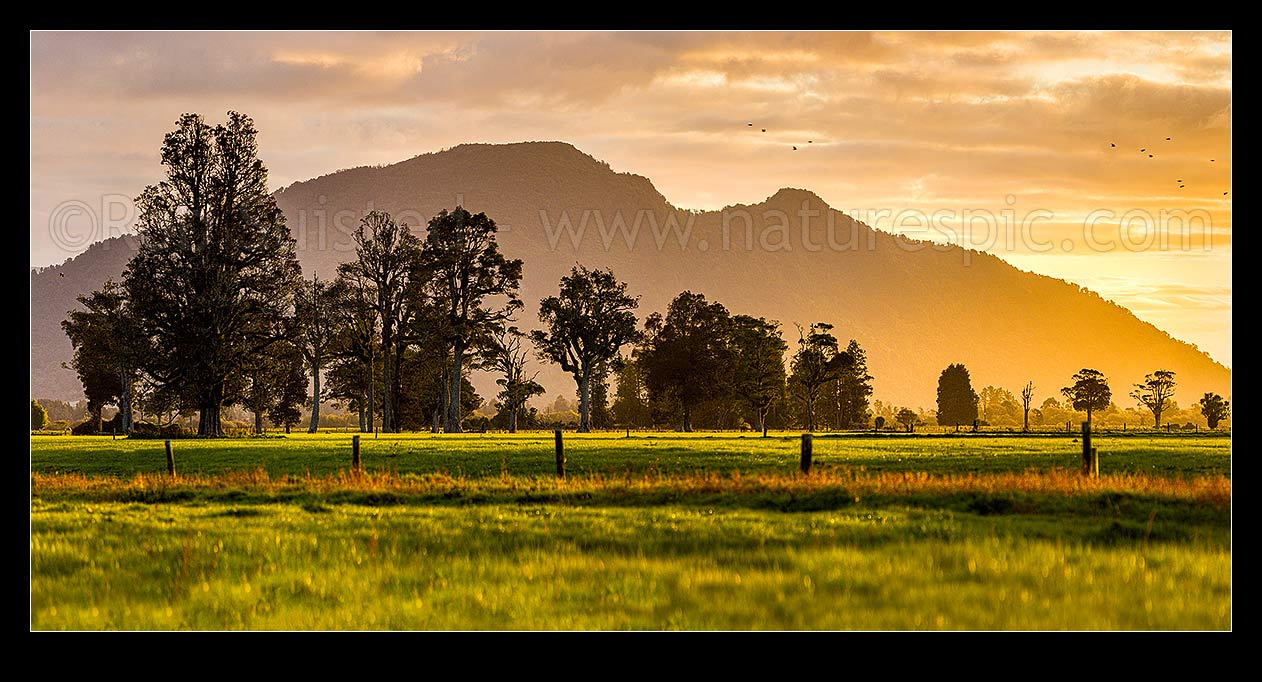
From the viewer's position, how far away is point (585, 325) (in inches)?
5369

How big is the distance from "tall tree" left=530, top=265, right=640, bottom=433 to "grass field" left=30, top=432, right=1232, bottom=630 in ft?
333

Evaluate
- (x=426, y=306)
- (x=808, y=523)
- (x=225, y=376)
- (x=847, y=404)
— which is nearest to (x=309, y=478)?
(x=808, y=523)

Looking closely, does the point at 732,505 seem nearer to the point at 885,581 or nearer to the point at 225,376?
the point at 885,581

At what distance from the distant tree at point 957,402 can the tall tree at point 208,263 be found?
141 meters

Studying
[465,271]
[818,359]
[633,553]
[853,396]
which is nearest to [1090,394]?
[853,396]

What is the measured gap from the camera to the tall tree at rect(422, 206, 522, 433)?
111 m

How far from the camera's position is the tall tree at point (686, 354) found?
13925cm

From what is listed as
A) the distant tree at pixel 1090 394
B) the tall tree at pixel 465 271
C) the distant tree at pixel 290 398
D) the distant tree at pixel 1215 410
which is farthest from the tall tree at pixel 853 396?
the distant tree at pixel 290 398

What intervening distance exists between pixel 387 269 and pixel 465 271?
873 cm

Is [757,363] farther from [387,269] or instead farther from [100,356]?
[100,356]

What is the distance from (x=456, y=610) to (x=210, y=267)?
77934 millimetres

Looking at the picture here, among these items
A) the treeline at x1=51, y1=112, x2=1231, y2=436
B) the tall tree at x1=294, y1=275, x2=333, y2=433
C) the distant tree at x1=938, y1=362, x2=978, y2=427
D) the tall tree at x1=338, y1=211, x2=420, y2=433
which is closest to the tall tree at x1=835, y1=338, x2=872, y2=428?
the treeline at x1=51, y1=112, x2=1231, y2=436

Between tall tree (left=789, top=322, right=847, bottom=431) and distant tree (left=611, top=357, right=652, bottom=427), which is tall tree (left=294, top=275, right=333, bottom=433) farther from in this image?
tall tree (left=789, top=322, right=847, bottom=431)
